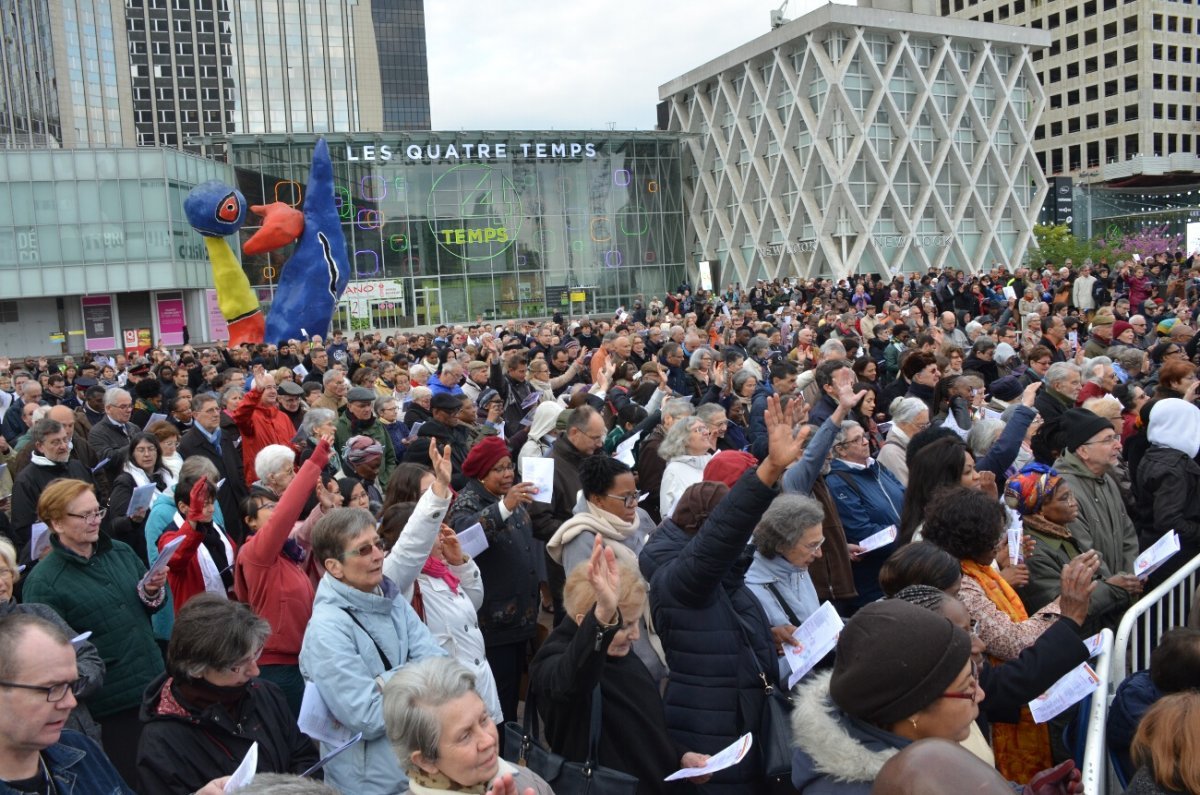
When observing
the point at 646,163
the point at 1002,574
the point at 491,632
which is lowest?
the point at 491,632

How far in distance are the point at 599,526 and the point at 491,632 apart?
3.10 ft

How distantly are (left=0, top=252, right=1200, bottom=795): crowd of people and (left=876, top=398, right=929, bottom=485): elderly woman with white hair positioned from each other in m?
0.02

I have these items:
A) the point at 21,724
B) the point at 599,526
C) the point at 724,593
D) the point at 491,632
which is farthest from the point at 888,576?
the point at 21,724

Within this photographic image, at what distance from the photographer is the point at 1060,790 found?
9.16ft

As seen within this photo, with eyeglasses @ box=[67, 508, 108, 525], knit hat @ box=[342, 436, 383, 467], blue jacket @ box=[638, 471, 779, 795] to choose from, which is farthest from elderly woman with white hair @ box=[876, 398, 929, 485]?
eyeglasses @ box=[67, 508, 108, 525]

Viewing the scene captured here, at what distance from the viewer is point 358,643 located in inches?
143

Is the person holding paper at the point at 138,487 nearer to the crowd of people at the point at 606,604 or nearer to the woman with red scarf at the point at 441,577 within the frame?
the crowd of people at the point at 606,604

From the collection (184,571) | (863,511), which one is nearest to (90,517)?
(184,571)

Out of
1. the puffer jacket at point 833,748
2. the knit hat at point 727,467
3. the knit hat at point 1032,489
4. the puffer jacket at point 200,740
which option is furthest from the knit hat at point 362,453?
the puffer jacket at point 833,748

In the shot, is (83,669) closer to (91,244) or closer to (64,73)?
(91,244)

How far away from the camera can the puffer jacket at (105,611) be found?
436cm

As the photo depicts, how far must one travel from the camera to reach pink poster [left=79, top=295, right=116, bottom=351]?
39.9 meters

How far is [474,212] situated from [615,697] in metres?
41.5

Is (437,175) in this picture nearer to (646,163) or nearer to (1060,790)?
(646,163)
